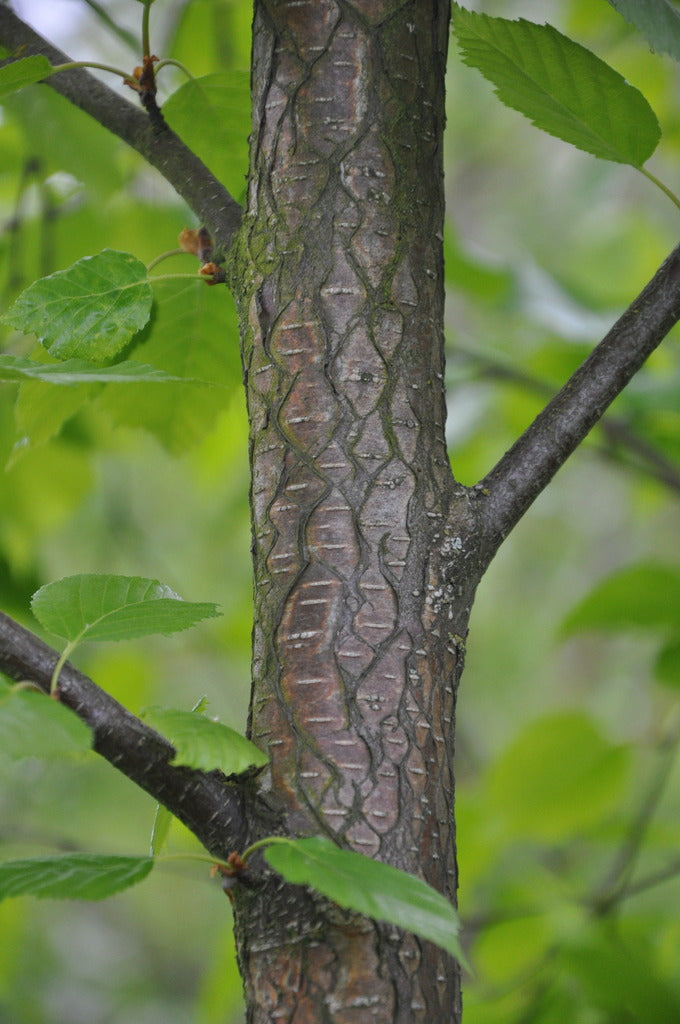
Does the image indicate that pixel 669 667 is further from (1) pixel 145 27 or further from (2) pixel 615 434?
(1) pixel 145 27

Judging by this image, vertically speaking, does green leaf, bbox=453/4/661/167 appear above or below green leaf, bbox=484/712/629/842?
above

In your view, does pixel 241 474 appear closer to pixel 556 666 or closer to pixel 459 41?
pixel 459 41

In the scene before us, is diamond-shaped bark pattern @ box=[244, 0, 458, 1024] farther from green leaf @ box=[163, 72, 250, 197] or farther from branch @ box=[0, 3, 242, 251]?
green leaf @ box=[163, 72, 250, 197]

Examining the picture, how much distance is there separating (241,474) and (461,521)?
1601mm

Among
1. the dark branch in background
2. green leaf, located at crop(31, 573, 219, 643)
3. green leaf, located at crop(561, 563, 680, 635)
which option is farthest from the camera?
the dark branch in background

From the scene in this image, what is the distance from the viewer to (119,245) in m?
1.13

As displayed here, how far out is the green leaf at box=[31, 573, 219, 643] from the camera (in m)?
0.43

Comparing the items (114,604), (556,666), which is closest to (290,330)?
(114,604)

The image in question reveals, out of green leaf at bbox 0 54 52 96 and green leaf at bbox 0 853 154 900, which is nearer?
green leaf at bbox 0 853 154 900

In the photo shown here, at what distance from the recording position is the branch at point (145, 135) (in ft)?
1.78

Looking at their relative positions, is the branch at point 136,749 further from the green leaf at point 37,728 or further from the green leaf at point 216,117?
the green leaf at point 216,117

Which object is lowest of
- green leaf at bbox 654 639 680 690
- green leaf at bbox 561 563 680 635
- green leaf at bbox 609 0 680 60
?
green leaf at bbox 654 639 680 690

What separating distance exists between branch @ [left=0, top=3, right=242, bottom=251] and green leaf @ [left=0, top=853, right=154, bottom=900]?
336 millimetres

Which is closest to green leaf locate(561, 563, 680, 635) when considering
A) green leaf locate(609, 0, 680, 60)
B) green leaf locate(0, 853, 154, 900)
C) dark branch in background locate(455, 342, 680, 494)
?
dark branch in background locate(455, 342, 680, 494)
